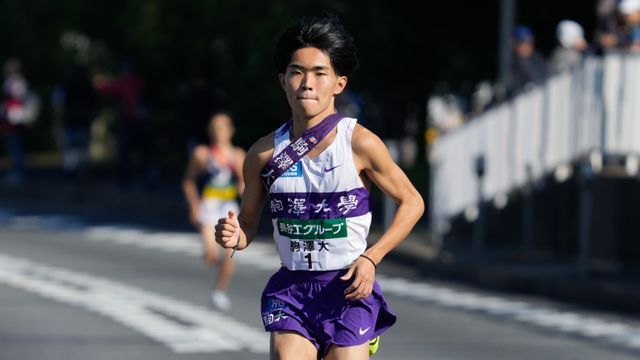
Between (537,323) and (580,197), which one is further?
Result: (580,197)

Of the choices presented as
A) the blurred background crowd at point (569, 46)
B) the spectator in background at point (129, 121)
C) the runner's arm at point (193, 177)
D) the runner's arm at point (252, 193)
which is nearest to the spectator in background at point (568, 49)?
the blurred background crowd at point (569, 46)

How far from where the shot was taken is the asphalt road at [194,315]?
37.7 ft

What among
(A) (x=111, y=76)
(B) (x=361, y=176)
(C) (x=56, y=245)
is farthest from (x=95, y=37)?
(B) (x=361, y=176)

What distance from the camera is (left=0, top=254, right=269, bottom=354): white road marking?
1179 cm

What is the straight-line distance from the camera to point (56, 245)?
19.8 metres

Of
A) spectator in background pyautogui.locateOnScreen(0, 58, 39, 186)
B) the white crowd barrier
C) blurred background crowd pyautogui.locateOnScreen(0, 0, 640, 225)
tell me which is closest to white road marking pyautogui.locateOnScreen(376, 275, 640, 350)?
the white crowd barrier

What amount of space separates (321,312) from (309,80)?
883mm

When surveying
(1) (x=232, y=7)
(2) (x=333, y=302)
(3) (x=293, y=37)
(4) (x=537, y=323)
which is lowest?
(4) (x=537, y=323)

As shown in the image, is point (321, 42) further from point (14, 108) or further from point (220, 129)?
point (14, 108)

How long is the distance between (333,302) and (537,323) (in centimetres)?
765

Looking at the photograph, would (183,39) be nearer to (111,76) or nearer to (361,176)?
(111,76)

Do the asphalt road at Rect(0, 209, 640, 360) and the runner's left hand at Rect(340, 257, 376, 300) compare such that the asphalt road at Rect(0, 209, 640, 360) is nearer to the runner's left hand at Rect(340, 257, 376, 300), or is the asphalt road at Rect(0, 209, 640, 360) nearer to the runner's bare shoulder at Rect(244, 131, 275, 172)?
the runner's bare shoulder at Rect(244, 131, 275, 172)

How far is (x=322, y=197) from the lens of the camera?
6152 millimetres

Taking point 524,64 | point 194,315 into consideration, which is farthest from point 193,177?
point 524,64
